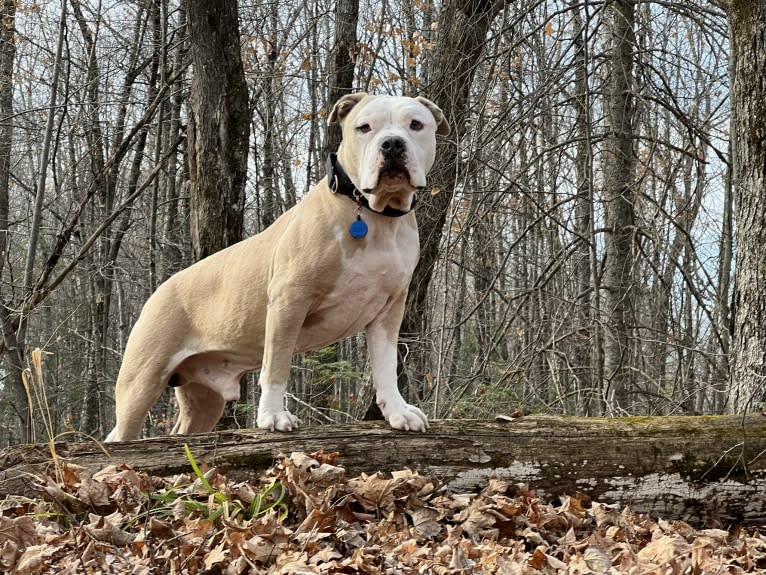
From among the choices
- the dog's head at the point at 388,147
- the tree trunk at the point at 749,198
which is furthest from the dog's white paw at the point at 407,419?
the tree trunk at the point at 749,198

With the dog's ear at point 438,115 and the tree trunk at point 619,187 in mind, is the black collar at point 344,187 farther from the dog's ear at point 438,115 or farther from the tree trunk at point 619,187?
the tree trunk at point 619,187

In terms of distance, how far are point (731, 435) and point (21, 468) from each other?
129 inches

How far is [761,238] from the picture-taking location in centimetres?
461

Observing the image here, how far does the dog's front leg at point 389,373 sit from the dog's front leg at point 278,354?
44 cm

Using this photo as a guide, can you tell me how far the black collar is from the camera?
397cm

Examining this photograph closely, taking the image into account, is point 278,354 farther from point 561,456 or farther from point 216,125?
point 216,125

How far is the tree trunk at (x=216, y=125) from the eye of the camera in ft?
20.0

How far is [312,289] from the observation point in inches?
156

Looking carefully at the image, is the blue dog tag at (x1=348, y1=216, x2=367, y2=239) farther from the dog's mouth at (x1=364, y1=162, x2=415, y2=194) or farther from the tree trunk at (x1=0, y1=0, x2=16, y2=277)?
the tree trunk at (x1=0, y1=0, x2=16, y2=277)

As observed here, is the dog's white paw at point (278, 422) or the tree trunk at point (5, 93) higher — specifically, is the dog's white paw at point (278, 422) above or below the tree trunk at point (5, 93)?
below

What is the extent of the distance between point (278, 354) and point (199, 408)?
1321 mm

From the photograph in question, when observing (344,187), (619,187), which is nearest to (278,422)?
(344,187)

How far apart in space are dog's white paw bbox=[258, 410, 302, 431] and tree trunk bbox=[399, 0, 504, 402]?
9.07ft

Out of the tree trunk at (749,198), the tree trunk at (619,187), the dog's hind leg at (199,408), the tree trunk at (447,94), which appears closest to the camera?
the tree trunk at (749,198)
